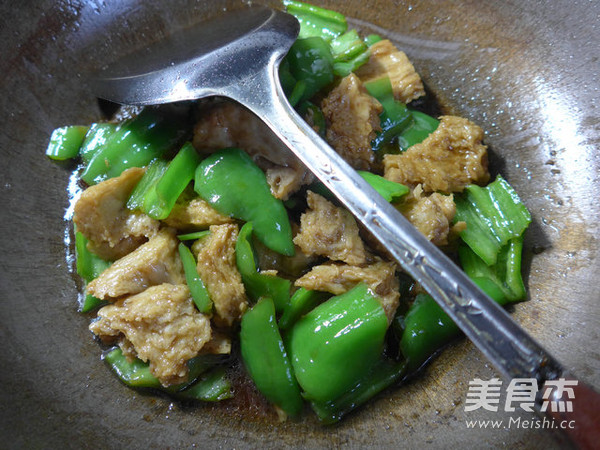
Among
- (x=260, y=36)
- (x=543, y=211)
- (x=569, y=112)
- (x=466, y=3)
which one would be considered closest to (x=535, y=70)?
Answer: (x=569, y=112)

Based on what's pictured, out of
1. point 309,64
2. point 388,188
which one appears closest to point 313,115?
point 309,64

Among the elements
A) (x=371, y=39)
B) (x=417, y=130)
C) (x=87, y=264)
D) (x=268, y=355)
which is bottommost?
(x=268, y=355)

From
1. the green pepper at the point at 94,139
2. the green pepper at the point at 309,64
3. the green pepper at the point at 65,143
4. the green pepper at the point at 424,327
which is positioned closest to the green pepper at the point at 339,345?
the green pepper at the point at 424,327

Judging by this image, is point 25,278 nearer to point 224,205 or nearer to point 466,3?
point 224,205

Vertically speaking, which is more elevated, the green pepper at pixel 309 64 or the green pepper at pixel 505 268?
the green pepper at pixel 309 64

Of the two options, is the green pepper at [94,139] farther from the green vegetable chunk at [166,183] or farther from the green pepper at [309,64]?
the green pepper at [309,64]

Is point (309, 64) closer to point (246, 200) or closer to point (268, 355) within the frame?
point (246, 200)

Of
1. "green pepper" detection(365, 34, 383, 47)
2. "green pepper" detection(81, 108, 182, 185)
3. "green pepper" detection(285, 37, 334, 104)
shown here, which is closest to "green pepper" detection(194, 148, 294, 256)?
"green pepper" detection(81, 108, 182, 185)
